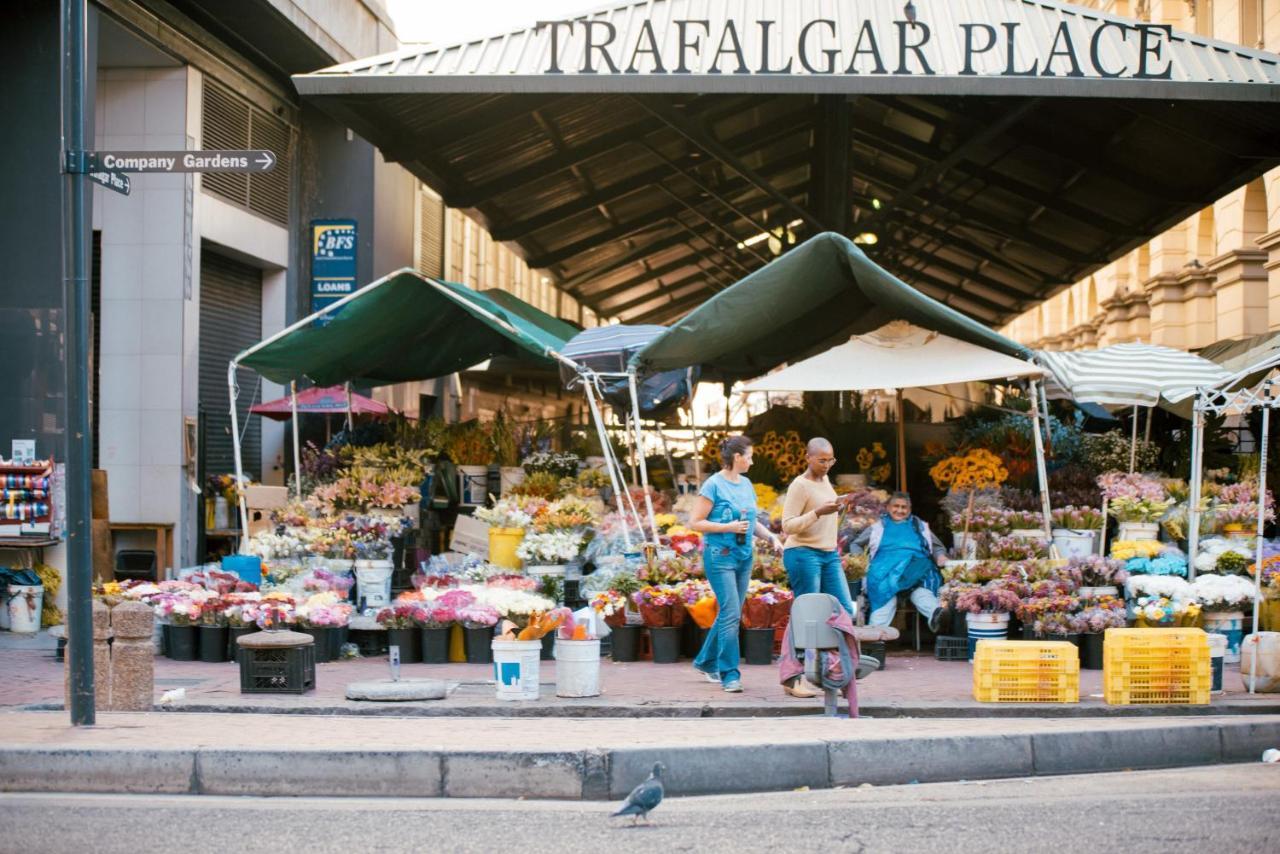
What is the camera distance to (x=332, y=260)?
21.8 meters

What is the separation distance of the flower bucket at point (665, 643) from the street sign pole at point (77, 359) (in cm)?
498

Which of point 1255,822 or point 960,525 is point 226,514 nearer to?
point 960,525

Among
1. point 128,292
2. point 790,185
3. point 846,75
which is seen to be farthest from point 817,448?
point 790,185

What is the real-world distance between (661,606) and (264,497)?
7.13m

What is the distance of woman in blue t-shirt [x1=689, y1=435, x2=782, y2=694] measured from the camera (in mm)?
10328

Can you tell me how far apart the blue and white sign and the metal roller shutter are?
90cm

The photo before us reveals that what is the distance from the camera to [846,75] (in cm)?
1600

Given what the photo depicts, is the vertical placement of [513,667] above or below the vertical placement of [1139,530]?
below

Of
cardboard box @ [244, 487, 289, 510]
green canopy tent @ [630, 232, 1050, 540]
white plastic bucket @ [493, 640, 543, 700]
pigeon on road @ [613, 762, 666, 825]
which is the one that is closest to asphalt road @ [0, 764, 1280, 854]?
pigeon on road @ [613, 762, 666, 825]

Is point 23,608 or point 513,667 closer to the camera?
point 513,667

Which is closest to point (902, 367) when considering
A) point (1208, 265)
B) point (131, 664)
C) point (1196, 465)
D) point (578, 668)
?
point (1196, 465)

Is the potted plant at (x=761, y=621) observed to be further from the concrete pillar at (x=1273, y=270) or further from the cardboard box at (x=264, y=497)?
the concrete pillar at (x=1273, y=270)

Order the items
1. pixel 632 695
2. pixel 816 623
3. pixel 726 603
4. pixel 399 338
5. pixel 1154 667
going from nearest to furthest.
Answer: pixel 816 623, pixel 1154 667, pixel 632 695, pixel 726 603, pixel 399 338

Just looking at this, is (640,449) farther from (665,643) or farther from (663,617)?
(665,643)
